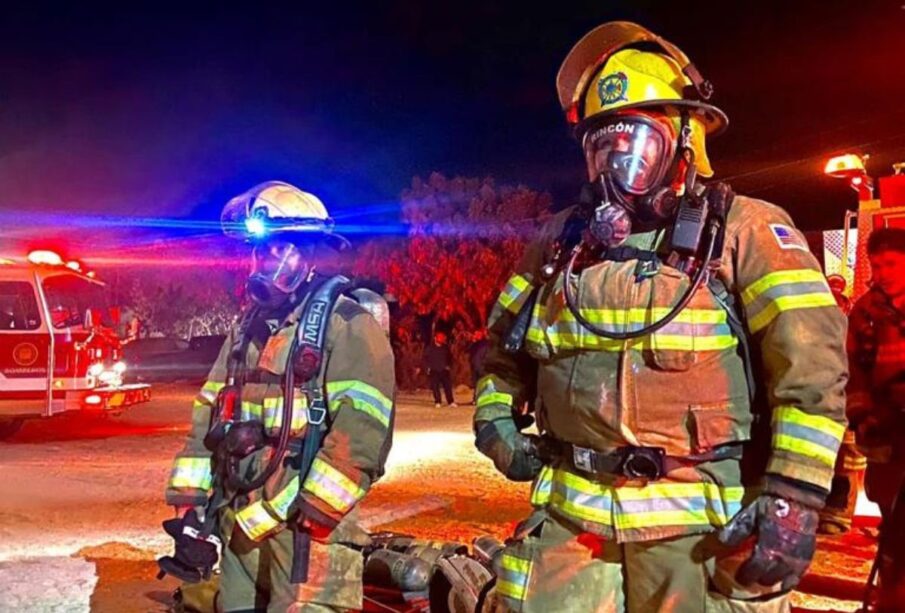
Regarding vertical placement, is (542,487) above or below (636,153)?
below

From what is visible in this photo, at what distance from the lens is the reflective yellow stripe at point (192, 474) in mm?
3834

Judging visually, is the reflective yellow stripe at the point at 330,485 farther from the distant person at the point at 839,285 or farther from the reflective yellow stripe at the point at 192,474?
the distant person at the point at 839,285

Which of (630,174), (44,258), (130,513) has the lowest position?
(130,513)

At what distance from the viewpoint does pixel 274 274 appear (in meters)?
3.81

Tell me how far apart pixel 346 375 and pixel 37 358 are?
10.1 m

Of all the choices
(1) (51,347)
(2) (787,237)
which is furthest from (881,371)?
(1) (51,347)

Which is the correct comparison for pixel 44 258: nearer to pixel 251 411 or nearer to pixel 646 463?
pixel 251 411

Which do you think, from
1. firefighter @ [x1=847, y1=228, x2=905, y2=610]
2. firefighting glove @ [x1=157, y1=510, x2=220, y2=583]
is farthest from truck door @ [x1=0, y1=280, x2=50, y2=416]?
firefighter @ [x1=847, y1=228, x2=905, y2=610]

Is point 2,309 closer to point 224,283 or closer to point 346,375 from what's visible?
point 346,375

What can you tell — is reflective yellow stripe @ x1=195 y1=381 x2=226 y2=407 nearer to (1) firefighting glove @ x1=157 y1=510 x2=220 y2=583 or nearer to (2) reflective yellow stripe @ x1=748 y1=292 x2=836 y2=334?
(1) firefighting glove @ x1=157 y1=510 x2=220 y2=583

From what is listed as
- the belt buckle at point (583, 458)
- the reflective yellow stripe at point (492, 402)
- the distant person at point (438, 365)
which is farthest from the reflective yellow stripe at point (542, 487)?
the distant person at point (438, 365)

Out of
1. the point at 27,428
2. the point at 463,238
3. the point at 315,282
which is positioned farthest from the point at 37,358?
the point at 463,238

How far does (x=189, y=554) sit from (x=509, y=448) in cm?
142

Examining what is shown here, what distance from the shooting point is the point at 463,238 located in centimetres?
2481
